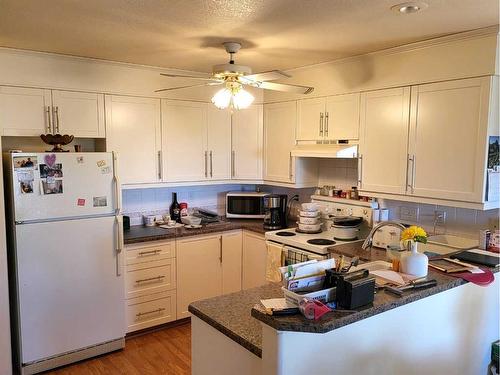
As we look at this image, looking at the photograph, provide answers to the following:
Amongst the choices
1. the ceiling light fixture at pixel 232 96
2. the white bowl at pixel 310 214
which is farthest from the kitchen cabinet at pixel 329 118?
the ceiling light fixture at pixel 232 96

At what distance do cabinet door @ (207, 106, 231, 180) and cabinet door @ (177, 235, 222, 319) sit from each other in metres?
0.68

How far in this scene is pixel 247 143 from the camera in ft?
13.9

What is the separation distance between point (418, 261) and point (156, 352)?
7.56 feet

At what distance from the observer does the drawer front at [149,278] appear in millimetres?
3484

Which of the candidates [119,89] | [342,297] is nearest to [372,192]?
[342,297]

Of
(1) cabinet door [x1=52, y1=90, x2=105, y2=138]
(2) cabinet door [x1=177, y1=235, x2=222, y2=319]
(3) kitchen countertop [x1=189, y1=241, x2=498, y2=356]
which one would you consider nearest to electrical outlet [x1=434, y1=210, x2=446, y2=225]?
(3) kitchen countertop [x1=189, y1=241, x2=498, y2=356]

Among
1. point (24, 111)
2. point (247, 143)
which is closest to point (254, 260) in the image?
point (247, 143)

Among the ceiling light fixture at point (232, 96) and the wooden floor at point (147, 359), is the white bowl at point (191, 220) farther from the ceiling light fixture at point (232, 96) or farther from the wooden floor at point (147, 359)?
the ceiling light fixture at point (232, 96)

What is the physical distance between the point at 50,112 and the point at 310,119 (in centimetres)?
214

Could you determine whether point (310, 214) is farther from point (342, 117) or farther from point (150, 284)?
point (150, 284)

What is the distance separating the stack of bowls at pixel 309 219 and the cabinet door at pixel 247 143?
79cm

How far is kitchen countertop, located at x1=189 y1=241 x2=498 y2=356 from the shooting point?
4.71 ft

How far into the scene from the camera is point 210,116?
13.4 ft

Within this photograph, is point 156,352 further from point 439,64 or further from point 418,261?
point 439,64
